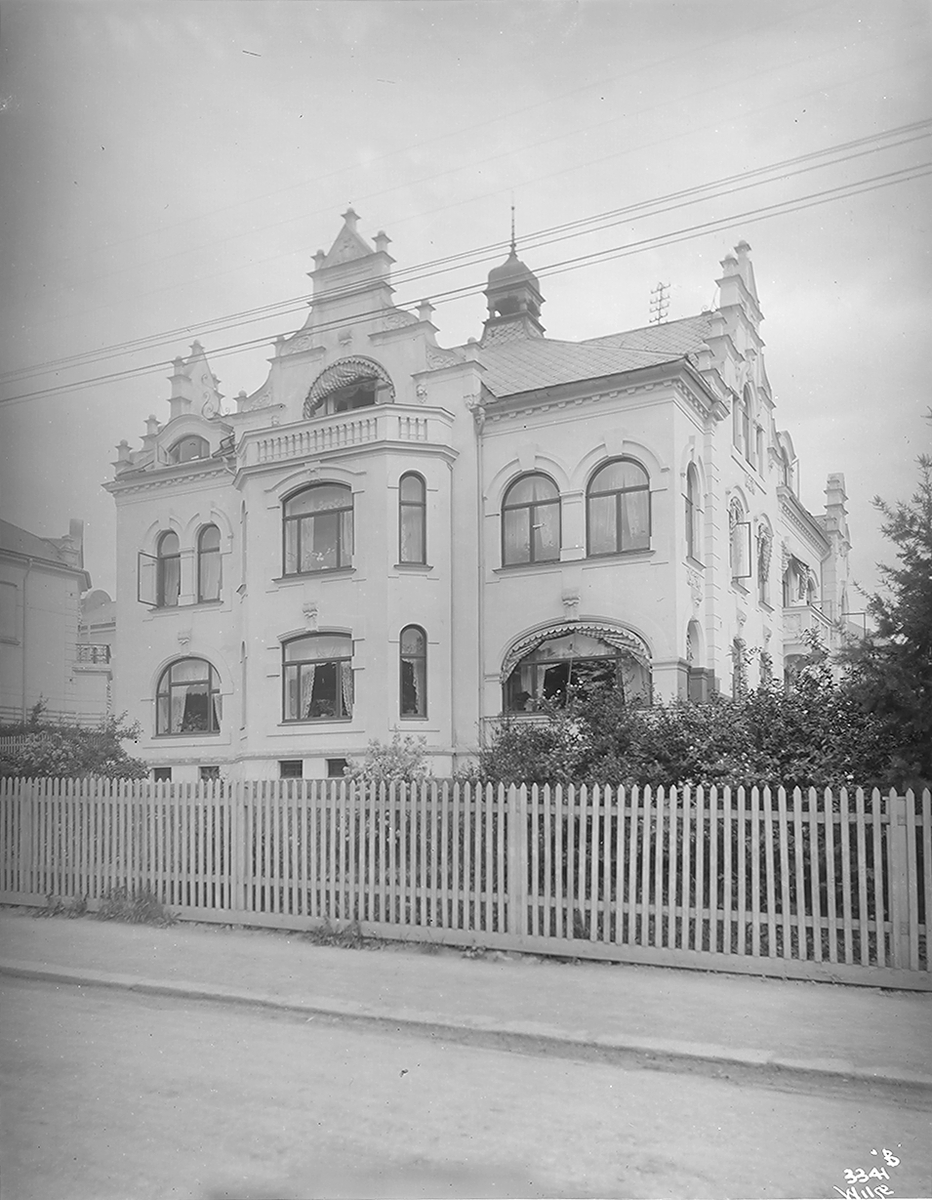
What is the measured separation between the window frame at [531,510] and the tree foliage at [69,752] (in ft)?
9.83

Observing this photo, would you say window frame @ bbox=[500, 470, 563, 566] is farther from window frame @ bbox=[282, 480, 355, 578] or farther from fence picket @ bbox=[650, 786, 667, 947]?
fence picket @ bbox=[650, 786, 667, 947]

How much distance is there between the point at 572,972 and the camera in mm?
6602

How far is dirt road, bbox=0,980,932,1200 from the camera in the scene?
3652 mm

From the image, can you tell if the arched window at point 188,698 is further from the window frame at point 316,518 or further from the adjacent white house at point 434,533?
the window frame at point 316,518

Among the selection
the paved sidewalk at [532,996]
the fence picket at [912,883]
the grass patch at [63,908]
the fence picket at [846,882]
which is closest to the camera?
the paved sidewalk at [532,996]

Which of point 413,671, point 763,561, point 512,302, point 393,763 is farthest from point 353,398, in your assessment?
point 763,561

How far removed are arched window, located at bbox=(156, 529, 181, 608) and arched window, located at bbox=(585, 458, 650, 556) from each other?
3127 millimetres

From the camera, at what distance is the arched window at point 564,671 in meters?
7.25

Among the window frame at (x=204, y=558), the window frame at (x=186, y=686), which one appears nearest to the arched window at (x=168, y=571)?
the window frame at (x=204, y=558)

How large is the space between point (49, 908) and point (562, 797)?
4224 mm

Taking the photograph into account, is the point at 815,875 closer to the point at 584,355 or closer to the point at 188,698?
the point at 584,355

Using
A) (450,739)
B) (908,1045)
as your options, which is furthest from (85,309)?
(908,1045)

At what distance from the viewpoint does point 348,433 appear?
27.0 feet

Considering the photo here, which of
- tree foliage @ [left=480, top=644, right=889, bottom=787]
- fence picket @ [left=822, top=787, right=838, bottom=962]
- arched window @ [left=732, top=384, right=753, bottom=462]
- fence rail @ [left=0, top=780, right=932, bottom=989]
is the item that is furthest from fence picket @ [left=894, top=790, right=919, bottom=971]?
arched window @ [left=732, top=384, right=753, bottom=462]
